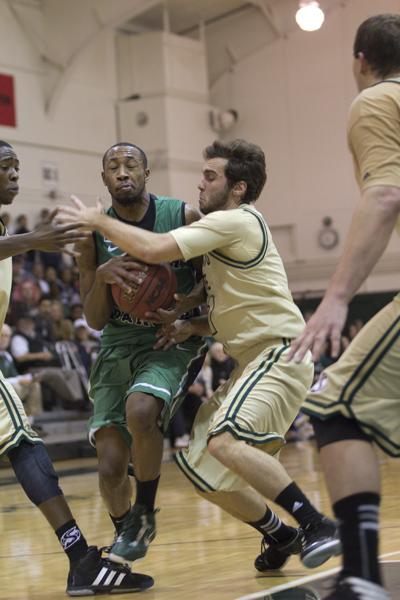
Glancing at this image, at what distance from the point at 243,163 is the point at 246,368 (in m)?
0.95

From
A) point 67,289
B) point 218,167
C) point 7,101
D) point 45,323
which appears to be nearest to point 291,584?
point 218,167

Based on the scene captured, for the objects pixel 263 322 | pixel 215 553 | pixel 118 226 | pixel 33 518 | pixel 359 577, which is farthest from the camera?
pixel 33 518

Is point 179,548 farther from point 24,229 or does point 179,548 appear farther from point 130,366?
point 24,229

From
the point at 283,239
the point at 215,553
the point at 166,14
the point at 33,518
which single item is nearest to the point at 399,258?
the point at 283,239

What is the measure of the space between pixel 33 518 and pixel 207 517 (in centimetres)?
126

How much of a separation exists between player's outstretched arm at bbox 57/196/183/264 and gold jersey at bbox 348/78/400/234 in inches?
41.9

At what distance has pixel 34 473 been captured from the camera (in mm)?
4355

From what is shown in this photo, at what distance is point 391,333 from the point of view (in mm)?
3098

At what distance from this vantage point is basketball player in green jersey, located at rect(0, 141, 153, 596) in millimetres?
4344

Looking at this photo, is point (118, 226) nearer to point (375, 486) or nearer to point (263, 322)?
point (263, 322)

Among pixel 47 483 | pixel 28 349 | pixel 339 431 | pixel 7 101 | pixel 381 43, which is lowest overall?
pixel 28 349

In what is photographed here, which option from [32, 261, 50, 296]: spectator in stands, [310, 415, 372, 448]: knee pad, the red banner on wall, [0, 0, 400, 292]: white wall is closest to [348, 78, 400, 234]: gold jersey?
[310, 415, 372, 448]: knee pad

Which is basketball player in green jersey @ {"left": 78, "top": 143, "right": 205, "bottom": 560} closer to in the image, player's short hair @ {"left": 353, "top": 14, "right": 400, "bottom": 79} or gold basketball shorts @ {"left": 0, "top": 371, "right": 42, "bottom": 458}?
gold basketball shorts @ {"left": 0, "top": 371, "right": 42, "bottom": 458}

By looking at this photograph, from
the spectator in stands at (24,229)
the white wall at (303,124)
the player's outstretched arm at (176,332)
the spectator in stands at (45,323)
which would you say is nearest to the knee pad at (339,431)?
the player's outstretched arm at (176,332)
